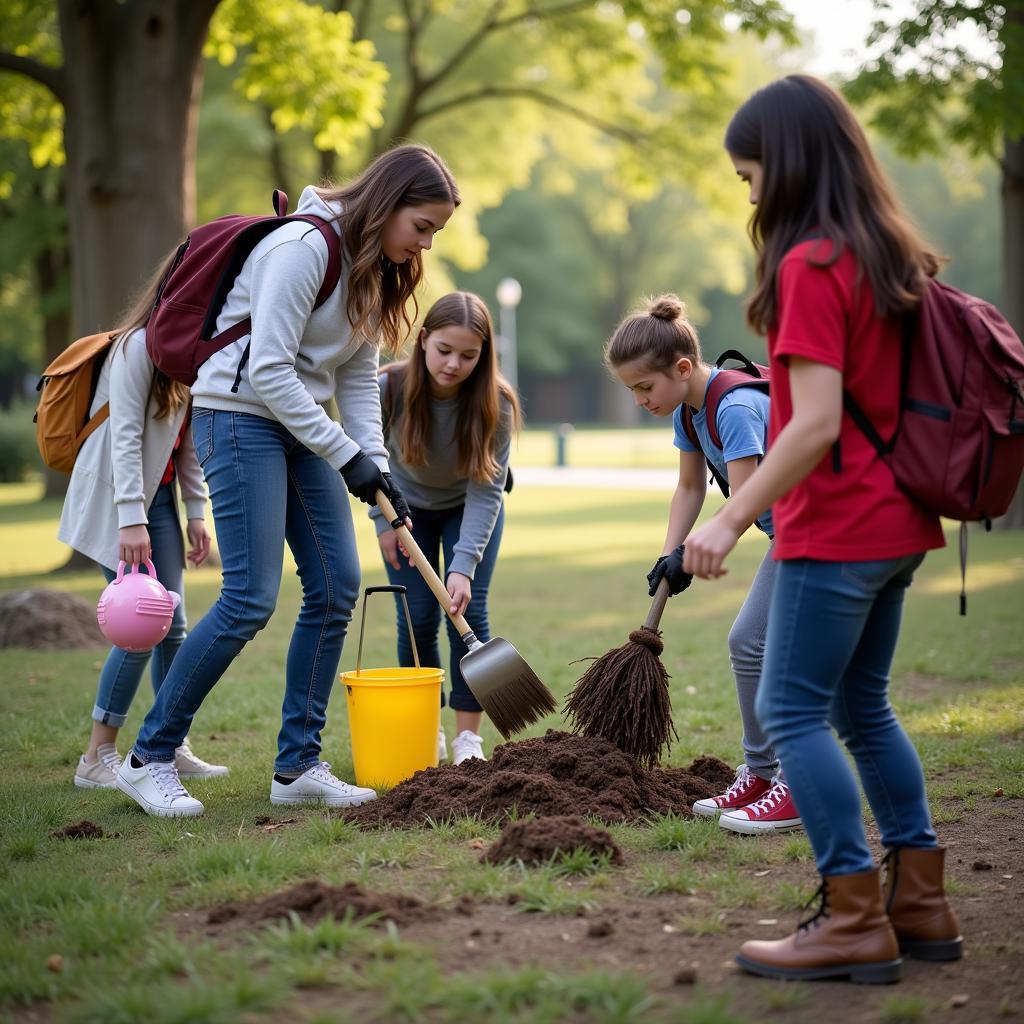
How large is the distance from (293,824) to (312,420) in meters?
1.38

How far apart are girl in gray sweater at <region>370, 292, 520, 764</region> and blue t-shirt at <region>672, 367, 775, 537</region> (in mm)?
1020

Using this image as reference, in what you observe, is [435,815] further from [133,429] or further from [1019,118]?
[1019,118]

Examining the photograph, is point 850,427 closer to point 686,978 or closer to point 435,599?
point 686,978

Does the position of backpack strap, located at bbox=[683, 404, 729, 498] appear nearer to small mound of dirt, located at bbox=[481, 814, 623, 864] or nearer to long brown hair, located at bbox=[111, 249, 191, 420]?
small mound of dirt, located at bbox=[481, 814, 623, 864]

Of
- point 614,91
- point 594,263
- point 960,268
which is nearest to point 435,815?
point 614,91

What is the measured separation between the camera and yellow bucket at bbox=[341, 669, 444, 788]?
4.63 meters

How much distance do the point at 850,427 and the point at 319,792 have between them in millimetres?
2544

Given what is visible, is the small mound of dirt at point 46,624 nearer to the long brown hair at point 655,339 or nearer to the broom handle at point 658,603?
the broom handle at point 658,603

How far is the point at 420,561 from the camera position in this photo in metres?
4.57

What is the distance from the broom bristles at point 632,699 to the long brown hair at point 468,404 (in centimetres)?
107

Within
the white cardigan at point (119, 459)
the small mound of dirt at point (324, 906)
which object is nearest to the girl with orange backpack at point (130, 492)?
the white cardigan at point (119, 459)

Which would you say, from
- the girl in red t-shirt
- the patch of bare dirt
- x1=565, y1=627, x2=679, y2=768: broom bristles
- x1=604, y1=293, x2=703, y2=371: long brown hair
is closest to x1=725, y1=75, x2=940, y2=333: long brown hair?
the girl in red t-shirt

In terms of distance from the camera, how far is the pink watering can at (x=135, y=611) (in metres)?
4.46

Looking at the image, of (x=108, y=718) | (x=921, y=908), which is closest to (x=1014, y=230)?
(x=108, y=718)
